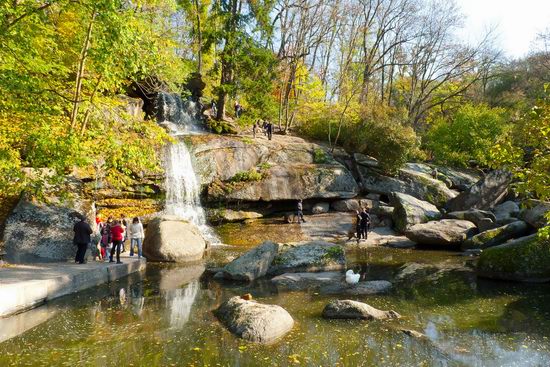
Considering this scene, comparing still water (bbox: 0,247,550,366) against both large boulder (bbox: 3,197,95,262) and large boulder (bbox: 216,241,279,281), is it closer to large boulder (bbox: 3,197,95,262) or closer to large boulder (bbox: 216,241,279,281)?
large boulder (bbox: 216,241,279,281)

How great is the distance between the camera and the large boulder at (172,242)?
627 inches

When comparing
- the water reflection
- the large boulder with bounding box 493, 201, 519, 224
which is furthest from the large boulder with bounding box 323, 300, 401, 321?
the large boulder with bounding box 493, 201, 519, 224

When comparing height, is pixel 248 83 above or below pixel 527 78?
below

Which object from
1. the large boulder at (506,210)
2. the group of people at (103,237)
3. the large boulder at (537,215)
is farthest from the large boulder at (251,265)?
the large boulder at (506,210)

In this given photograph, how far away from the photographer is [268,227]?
22.9 m

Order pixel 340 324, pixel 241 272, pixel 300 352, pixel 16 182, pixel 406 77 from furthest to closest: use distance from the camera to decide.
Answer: pixel 406 77 → pixel 241 272 → pixel 16 182 → pixel 340 324 → pixel 300 352

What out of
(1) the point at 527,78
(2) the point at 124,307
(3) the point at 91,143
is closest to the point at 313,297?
(2) the point at 124,307

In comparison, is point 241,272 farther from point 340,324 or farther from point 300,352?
point 300,352

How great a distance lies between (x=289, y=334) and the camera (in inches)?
312

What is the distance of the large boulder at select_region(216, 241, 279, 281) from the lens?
12.9 m

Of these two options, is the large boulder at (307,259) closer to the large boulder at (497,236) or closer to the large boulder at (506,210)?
the large boulder at (497,236)

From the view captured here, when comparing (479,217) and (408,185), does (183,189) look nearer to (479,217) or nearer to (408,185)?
(408,185)

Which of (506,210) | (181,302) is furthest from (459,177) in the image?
(181,302)

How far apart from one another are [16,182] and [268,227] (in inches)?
529
